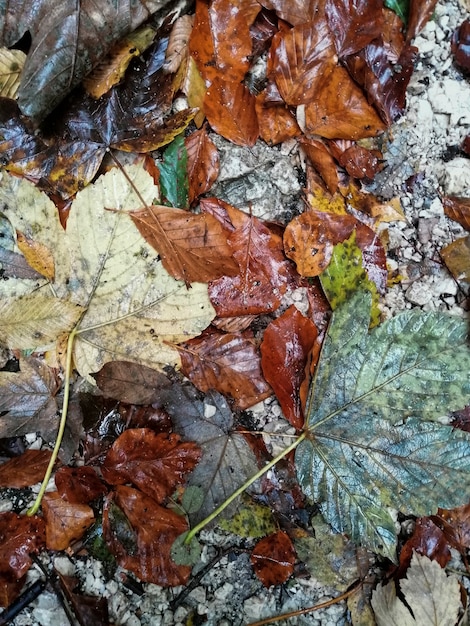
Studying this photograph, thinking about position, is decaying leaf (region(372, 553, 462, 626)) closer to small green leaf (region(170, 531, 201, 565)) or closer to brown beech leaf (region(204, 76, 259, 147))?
small green leaf (region(170, 531, 201, 565))

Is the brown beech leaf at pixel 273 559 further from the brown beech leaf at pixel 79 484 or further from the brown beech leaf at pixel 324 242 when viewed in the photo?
the brown beech leaf at pixel 324 242

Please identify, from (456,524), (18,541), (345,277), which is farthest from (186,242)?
(456,524)

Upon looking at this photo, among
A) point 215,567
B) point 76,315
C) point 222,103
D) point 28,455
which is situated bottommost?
point 215,567

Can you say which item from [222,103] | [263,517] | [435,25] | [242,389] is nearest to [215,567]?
[263,517]

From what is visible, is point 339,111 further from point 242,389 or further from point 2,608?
point 2,608

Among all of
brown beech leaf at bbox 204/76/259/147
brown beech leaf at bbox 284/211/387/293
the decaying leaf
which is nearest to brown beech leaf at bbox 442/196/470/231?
brown beech leaf at bbox 284/211/387/293

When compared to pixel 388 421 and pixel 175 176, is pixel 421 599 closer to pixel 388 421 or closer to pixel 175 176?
pixel 388 421

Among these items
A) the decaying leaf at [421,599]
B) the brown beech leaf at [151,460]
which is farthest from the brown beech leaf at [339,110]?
the decaying leaf at [421,599]
